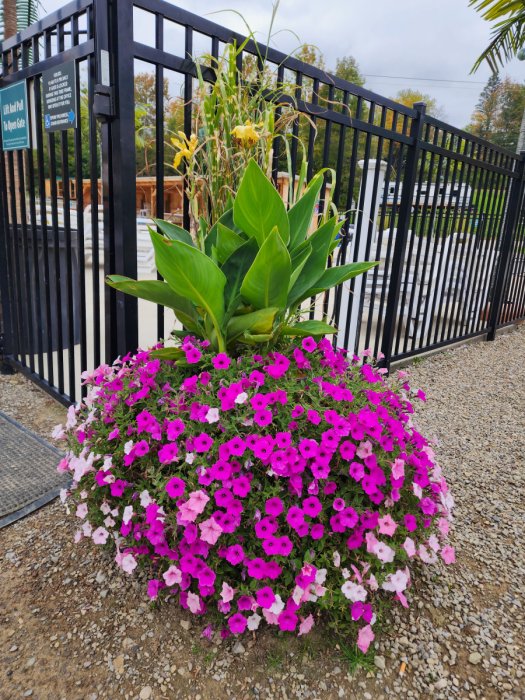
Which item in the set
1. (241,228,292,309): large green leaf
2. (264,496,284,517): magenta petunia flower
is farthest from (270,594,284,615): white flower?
(241,228,292,309): large green leaf

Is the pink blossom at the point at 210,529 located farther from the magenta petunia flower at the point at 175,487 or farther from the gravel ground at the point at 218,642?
the gravel ground at the point at 218,642

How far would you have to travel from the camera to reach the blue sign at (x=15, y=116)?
8.82 feet

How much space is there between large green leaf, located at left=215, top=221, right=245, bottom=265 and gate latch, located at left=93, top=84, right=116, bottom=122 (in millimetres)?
680

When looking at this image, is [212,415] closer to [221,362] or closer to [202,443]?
[202,443]

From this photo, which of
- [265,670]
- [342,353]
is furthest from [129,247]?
[265,670]

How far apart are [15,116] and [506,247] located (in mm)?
5030

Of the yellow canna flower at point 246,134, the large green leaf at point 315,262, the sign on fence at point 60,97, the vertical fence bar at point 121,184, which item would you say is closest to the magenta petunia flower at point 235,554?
the large green leaf at point 315,262

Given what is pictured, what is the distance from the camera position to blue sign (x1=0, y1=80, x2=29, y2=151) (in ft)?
8.82

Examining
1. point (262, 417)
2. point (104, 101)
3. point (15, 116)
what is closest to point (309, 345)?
point (262, 417)

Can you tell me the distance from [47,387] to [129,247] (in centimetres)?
148

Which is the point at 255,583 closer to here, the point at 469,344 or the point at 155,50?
the point at 155,50

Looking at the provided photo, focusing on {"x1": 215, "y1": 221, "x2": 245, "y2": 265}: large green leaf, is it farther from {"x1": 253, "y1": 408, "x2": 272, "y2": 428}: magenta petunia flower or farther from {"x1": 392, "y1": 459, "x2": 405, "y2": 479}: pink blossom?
{"x1": 392, "y1": 459, "x2": 405, "y2": 479}: pink blossom

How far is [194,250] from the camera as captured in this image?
1491 mm

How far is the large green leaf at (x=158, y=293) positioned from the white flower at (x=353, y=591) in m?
1.02
